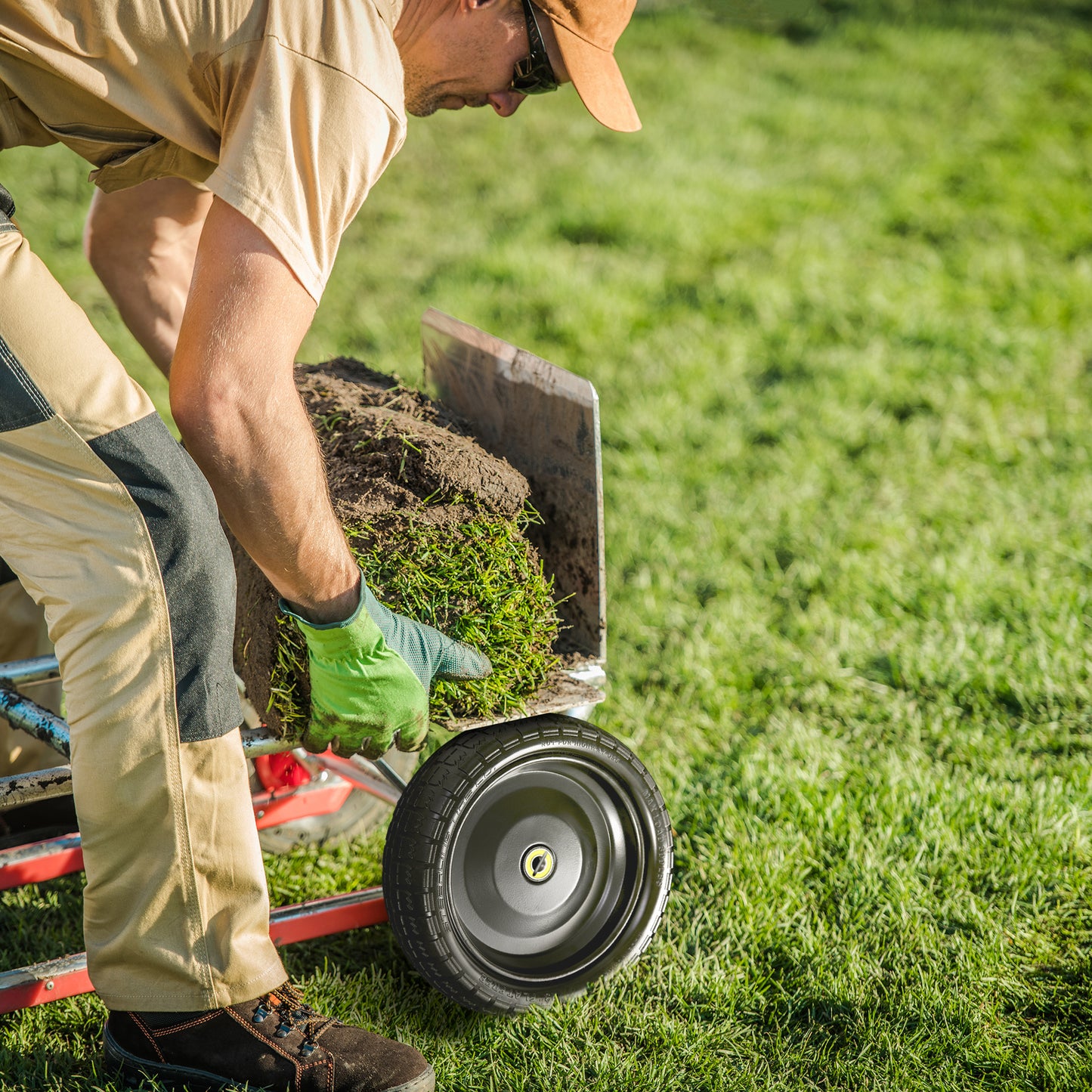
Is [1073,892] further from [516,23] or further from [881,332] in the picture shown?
[881,332]

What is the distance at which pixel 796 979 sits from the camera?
103 inches

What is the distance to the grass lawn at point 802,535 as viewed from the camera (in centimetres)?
252

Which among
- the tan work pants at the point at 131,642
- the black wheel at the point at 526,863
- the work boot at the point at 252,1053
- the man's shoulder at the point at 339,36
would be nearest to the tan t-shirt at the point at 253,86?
the man's shoulder at the point at 339,36

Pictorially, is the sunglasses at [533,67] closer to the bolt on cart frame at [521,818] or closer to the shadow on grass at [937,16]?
the bolt on cart frame at [521,818]

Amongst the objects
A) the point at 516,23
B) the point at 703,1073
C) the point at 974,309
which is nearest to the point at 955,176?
the point at 974,309

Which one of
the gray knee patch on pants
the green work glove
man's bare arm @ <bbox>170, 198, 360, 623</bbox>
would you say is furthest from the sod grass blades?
man's bare arm @ <bbox>170, 198, 360, 623</bbox>

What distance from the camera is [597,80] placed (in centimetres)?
243

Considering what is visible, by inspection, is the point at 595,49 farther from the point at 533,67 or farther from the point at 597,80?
the point at 533,67

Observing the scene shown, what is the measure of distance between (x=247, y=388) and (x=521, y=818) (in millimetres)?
1210

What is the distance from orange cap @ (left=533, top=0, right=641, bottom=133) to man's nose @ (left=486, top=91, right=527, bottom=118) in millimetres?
138

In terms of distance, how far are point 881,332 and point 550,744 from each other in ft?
14.2

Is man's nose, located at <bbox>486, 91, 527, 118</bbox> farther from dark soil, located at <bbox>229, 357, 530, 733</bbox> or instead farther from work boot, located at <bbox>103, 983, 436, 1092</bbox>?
work boot, located at <bbox>103, 983, 436, 1092</bbox>

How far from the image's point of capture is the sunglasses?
2268 millimetres

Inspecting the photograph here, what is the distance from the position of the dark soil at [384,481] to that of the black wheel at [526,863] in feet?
1.29
